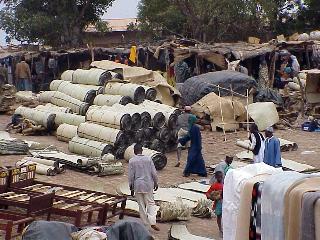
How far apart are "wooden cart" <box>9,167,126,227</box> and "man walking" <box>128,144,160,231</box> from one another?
31 centimetres

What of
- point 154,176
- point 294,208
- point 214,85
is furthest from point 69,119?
point 294,208

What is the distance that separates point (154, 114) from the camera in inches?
635

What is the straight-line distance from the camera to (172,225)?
1081 cm

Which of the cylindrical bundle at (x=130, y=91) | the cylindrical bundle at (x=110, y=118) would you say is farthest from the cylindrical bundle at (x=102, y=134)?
the cylindrical bundle at (x=130, y=91)

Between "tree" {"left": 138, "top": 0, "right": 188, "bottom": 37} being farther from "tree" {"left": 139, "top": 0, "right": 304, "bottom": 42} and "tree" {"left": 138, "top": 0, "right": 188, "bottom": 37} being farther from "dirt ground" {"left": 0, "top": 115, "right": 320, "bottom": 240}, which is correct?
"dirt ground" {"left": 0, "top": 115, "right": 320, "bottom": 240}

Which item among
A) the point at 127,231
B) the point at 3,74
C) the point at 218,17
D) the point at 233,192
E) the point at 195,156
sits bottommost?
the point at 195,156

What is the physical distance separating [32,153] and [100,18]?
74.0 feet

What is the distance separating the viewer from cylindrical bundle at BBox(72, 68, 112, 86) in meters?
18.6

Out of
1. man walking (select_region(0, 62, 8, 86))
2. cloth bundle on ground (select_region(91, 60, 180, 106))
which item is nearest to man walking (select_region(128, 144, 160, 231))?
cloth bundle on ground (select_region(91, 60, 180, 106))

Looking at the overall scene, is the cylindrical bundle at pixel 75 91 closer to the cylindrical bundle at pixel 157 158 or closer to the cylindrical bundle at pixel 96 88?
the cylindrical bundle at pixel 96 88

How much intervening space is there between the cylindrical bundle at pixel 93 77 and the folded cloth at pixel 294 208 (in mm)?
13732

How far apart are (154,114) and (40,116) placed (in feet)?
13.3

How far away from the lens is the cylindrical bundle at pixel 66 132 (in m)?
17.4

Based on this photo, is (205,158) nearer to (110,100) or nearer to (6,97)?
(110,100)
